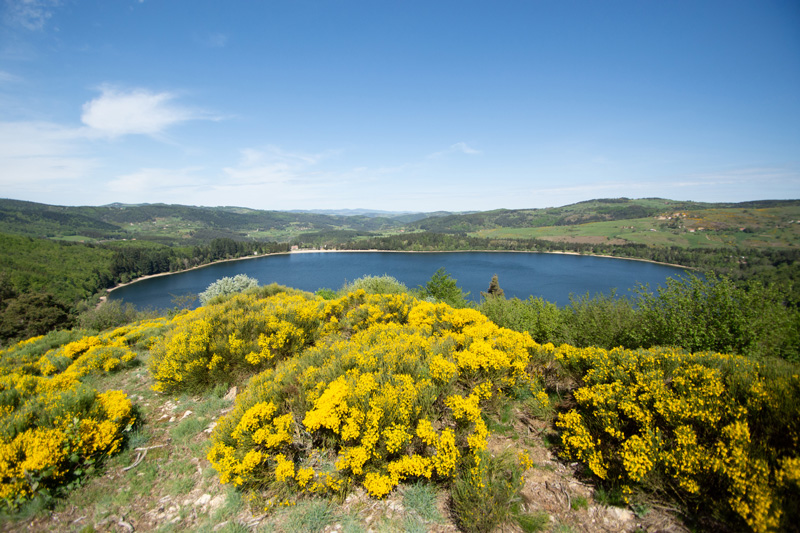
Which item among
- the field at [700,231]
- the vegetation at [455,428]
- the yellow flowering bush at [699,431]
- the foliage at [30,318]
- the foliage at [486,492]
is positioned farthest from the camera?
the field at [700,231]

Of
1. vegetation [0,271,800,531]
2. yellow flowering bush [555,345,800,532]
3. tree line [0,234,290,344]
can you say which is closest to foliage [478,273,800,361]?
vegetation [0,271,800,531]

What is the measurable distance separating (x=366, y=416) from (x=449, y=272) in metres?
94.3

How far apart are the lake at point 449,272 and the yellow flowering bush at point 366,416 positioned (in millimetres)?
64852

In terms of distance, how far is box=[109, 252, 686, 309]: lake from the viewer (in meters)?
79.0

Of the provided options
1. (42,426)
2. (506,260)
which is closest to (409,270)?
(506,260)

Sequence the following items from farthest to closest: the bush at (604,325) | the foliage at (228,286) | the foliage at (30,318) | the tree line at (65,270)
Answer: the foliage at (228,286) → the tree line at (65,270) → the foliage at (30,318) → the bush at (604,325)

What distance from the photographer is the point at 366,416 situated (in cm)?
484

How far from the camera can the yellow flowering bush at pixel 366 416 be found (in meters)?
4.45

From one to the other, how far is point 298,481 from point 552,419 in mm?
4799

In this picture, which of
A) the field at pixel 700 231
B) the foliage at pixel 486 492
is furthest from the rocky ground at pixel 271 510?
the field at pixel 700 231

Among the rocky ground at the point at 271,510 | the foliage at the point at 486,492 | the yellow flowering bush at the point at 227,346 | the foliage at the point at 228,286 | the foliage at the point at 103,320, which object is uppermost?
the yellow flowering bush at the point at 227,346

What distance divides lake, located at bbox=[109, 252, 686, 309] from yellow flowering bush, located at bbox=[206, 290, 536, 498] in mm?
64852

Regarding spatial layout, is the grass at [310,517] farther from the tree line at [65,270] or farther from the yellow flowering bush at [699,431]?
the tree line at [65,270]

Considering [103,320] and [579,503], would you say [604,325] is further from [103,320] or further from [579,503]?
[103,320]
